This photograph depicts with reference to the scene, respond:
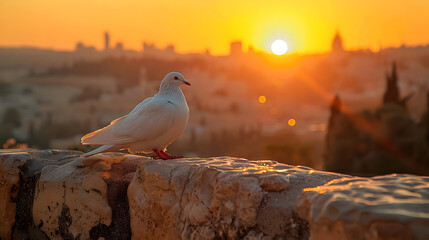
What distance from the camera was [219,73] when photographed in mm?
74188

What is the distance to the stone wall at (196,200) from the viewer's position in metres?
2.24

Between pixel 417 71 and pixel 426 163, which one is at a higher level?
pixel 417 71

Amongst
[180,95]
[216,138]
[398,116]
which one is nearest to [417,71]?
[216,138]

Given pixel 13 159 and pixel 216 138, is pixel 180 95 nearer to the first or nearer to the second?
pixel 13 159

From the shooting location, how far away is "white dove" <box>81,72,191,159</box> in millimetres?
4238

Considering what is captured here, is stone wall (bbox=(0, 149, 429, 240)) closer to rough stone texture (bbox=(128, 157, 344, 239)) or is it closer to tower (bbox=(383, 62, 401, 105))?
rough stone texture (bbox=(128, 157, 344, 239))

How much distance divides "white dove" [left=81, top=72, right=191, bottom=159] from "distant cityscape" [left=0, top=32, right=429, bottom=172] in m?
33.4

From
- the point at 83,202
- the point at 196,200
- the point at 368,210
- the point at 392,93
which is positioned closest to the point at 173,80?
the point at 83,202

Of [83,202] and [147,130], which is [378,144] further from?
[83,202]

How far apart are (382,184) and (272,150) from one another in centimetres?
2674

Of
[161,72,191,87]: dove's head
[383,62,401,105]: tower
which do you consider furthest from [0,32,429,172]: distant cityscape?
[161,72,191,87]: dove's head

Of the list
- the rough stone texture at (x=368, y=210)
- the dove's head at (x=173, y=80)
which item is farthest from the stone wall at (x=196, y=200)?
the dove's head at (x=173, y=80)

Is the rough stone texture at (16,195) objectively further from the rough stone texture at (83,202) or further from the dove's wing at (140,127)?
the dove's wing at (140,127)

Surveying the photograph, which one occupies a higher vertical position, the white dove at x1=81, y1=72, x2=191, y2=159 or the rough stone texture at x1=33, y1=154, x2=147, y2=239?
the white dove at x1=81, y1=72, x2=191, y2=159
